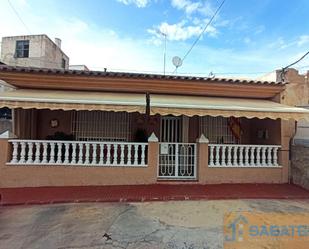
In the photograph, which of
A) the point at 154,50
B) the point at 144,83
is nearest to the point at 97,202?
the point at 144,83

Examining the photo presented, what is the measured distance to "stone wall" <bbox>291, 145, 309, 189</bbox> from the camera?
13.0 meters

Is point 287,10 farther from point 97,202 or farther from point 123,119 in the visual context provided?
point 97,202

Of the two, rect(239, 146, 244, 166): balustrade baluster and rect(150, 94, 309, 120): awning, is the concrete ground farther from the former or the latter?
rect(150, 94, 309, 120): awning

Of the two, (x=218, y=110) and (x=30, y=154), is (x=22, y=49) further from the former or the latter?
(x=218, y=110)

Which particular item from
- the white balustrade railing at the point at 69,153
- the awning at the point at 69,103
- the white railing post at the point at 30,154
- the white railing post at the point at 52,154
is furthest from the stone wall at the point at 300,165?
the white railing post at the point at 30,154

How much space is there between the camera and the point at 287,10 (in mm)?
16875

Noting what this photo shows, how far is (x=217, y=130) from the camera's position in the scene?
16953 mm

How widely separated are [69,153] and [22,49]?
111 ft

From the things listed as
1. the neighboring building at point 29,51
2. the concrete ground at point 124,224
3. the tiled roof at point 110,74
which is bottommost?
the concrete ground at point 124,224

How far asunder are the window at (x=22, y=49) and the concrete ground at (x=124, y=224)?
3571 cm

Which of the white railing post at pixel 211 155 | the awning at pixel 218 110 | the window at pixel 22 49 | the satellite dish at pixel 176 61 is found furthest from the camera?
the window at pixel 22 49

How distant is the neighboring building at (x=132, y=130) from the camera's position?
1191cm

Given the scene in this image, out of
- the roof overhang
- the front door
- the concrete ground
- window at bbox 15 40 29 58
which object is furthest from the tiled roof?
window at bbox 15 40 29 58

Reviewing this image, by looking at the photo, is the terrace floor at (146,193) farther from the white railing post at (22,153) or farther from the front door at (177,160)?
the white railing post at (22,153)
